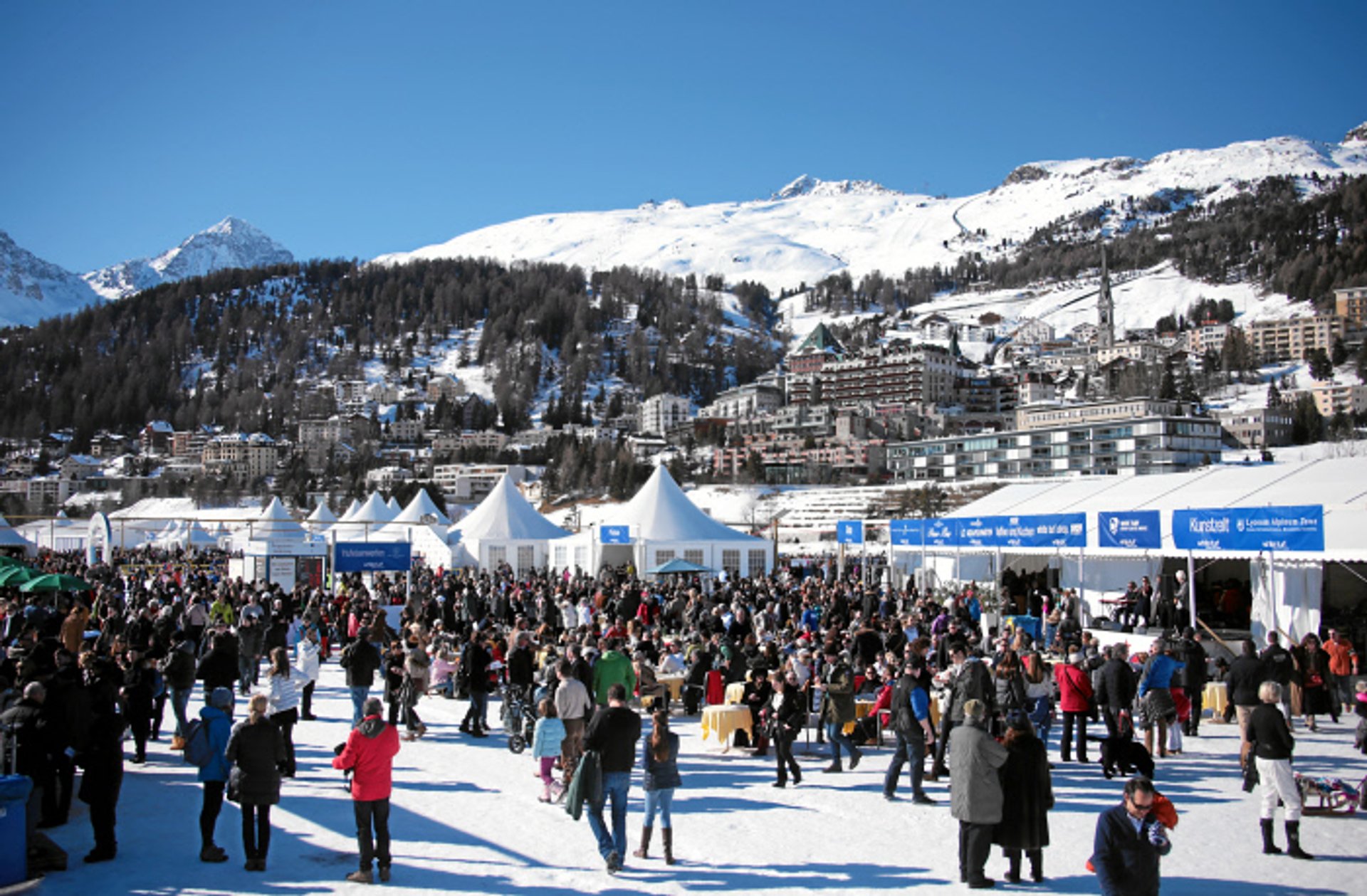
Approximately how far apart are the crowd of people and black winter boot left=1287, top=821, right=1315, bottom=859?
0.02 m

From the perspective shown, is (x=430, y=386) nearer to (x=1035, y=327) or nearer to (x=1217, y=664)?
(x=1035, y=327)

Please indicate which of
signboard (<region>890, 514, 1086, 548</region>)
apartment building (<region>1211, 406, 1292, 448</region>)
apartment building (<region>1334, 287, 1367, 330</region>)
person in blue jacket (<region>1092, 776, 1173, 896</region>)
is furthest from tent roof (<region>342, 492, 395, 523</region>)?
apartment building (<region>1334, 287, 1367, 330</region>)

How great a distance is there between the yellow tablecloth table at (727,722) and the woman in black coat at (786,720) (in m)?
1.33

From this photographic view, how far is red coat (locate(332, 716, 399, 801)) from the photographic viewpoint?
5.29m

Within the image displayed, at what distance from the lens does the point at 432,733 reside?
9.91m

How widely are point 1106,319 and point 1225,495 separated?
500 ft

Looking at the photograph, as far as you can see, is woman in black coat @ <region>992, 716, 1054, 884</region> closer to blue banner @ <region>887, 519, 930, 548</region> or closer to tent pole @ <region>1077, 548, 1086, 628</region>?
tent pole @ <region>1077, 548, 1086, 628</region>

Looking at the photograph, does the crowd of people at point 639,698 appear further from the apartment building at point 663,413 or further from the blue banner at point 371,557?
the apartment building at point 663,413

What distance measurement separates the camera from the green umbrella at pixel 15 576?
1422 centimetres

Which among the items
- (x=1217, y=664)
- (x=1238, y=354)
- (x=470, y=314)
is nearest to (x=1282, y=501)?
(x=1217, y=664)

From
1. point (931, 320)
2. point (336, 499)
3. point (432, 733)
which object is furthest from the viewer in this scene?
point (931, 320)

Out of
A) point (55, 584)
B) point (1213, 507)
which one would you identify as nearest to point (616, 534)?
point (55, 584)

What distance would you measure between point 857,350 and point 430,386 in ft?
219

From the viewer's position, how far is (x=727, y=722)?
9.13 metres
